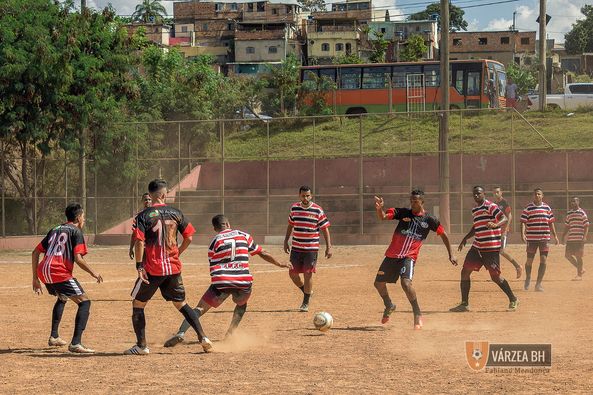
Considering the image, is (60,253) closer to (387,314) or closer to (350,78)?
(387,314)

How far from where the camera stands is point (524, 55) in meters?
117

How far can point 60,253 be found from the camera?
12469 mm

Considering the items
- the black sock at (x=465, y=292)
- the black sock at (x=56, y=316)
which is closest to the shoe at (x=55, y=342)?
the black sock at (x=56, y=316)

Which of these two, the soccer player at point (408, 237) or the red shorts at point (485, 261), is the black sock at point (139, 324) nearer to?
the soccer player at point (408, 237)

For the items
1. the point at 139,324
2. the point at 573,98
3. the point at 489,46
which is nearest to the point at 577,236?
the point at 139,324

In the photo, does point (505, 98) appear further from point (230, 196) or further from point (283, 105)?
point (230, 196)

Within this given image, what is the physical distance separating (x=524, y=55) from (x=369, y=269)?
9428 centimetres

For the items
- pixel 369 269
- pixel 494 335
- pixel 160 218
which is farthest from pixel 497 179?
pixel 160 218

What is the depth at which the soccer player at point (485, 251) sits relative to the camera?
55.2 feet

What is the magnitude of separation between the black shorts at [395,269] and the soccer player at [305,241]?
2.24 m

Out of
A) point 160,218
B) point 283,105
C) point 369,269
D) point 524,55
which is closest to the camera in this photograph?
point 160,218

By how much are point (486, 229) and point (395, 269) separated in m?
2.91

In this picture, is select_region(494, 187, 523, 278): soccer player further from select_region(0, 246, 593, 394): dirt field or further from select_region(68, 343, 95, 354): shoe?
select_region(68, 343, 95, 354): shoe

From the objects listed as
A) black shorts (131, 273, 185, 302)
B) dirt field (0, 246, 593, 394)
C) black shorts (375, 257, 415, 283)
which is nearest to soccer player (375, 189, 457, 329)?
black shorts (375, 257, 415, 283)
